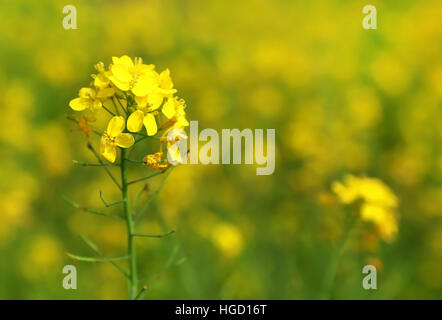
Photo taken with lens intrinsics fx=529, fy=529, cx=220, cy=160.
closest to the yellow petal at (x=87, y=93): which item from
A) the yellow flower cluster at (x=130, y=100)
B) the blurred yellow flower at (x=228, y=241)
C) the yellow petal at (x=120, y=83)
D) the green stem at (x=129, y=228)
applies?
the yellow flower cluster at (x=130, y=100)

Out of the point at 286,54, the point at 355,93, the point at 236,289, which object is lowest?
the point at 236,289

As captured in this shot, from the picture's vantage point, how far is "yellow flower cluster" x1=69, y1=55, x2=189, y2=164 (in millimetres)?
1632

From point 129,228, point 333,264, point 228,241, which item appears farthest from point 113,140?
point 228,241

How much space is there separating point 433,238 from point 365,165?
823 millimetres

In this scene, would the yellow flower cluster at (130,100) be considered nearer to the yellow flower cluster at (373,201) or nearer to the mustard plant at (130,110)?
the mustard plant at (130,110)

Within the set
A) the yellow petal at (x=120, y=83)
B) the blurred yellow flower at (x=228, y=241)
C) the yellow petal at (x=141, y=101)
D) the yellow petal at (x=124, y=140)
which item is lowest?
the blurred yellow flower at (x=228, y=241)

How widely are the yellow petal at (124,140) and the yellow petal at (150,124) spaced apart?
57mm

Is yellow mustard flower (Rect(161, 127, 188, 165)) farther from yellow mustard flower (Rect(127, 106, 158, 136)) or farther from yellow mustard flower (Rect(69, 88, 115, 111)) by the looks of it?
yellow mustard flower (Rect(69, 88, 115, 111))

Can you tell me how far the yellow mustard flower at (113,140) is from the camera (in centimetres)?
162

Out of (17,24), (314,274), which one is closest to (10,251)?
(314,274)

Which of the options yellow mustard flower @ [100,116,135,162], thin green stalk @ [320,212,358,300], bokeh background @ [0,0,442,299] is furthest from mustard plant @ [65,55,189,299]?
thin green stalk @ [320,212,358,300]

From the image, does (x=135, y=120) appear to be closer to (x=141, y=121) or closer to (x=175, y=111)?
(x=141, y=121)

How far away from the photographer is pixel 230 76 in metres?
5.22

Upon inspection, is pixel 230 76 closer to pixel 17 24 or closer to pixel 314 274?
pixel 314 274
